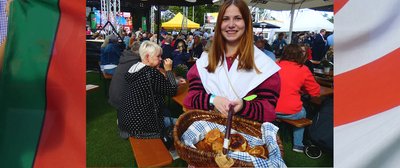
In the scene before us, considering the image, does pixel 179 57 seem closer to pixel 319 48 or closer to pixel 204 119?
pixel 319 48

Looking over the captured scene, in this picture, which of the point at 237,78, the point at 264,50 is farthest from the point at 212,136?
the point at 264,50

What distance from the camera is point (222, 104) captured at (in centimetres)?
138

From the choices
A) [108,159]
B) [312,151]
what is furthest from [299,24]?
[108,159]

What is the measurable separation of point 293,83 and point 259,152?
256 cm

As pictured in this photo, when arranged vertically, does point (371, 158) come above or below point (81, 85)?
below

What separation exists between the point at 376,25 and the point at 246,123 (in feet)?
2.28

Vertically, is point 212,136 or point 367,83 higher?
point 367,83

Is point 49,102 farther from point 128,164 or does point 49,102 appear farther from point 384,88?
point 128,164

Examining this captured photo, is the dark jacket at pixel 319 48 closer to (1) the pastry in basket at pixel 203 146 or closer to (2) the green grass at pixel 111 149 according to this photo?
(2) the green grass at pixel 111 149

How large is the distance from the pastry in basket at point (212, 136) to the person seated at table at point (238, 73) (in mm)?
97

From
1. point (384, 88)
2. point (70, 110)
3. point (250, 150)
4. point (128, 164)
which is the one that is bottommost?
point (128, 164)

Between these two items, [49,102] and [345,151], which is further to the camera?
[49,102]

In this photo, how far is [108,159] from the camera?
367 cm

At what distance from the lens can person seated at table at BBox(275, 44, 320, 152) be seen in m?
3.72
